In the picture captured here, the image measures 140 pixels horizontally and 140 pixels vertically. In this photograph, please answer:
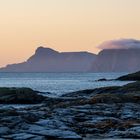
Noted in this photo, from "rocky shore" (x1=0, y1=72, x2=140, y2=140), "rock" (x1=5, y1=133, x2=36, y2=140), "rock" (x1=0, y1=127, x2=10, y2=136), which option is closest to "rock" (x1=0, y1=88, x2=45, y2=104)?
"rocky shore" (x1=0, y1=72, x2=140, y2=140)

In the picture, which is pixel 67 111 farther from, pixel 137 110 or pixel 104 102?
pixel 104 102

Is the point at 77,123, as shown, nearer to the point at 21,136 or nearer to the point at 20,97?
the point at 21,136

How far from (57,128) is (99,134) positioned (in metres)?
2.47

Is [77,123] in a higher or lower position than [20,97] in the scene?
lower

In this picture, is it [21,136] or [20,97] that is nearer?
[21,136]

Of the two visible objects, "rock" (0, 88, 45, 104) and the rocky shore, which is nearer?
the rocky shore

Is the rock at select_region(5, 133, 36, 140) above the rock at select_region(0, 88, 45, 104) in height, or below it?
below

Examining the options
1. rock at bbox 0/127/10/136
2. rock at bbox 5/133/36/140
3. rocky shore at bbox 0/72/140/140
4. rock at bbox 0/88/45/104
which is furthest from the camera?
rock at bbox 0/88/45/104

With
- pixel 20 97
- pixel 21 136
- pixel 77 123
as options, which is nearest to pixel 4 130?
pixel 21 136

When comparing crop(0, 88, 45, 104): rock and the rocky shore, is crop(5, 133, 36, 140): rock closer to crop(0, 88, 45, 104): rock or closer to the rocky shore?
the rocky shore

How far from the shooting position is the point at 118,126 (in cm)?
3481

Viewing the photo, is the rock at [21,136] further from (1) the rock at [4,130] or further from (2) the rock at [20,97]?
(2) the rock at [20,97]

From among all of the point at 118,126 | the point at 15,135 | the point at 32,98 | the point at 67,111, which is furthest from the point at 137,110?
A: the point at 32,98

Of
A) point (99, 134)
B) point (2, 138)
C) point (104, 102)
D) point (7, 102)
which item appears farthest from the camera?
point (7, 102)
